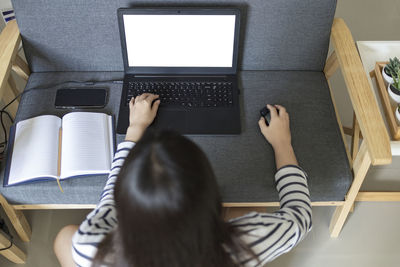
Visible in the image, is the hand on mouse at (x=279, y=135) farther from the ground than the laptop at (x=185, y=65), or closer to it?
closer to it

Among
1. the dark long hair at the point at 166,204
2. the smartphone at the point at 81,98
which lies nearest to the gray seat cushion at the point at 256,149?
the smartphone at the point at 81,98

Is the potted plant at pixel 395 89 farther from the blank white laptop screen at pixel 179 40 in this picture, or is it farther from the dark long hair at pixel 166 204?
the dark long hair at pixel 166 204

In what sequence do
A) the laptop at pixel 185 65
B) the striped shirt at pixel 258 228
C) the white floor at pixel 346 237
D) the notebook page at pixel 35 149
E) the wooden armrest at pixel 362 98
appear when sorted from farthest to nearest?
the white floor at pixel 346 237, the laptop at pixel 185 65, the notebook page at pixel 35 149, the wooden armrest at pixel 362 98, the striped shirt at pixel 258 228

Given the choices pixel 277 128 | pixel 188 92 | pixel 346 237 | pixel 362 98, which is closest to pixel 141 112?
pixel 188 92

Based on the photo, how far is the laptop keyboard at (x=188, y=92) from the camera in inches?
53.1

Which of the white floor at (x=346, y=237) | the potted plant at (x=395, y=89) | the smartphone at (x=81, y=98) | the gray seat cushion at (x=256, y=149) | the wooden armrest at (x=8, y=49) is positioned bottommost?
the white floor at (x=346, y=237)

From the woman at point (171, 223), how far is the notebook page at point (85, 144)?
32cm

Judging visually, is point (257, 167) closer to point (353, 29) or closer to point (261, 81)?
point (261, 81)

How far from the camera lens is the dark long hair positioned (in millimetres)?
648

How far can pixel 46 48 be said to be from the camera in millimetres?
1425

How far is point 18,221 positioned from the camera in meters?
1.38

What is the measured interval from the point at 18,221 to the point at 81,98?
475 millimetres

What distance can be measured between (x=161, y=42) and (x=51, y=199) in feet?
2.02

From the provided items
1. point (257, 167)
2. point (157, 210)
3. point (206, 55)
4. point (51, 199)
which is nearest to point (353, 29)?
point (206, 55)
